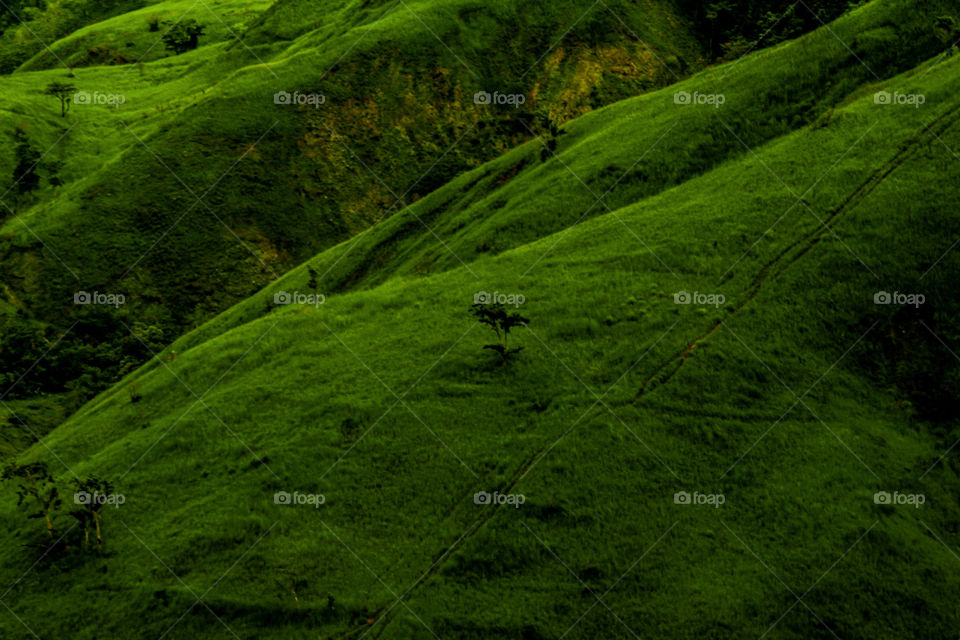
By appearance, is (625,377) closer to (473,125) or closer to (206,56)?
(473,125)

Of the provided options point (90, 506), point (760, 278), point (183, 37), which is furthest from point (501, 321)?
point (183, 37)

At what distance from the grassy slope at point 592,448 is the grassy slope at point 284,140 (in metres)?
22.2

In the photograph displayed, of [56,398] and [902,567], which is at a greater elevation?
[56,398]

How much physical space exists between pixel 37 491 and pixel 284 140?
41.4m

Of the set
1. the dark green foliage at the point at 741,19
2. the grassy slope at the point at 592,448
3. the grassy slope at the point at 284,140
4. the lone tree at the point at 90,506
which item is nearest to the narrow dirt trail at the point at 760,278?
the grassy slope at the point at 592,448

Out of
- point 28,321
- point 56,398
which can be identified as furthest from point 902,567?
point 28,321

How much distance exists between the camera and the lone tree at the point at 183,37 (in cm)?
10912

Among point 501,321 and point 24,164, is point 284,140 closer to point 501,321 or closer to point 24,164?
point 24,164

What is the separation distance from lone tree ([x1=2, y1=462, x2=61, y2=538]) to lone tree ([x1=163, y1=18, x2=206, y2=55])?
3584 inches

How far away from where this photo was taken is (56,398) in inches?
1893

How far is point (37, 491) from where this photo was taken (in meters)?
30.9

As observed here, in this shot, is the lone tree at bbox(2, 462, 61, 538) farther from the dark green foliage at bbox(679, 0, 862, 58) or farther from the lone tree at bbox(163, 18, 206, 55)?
the lone tree at bbox(163, 18, 206, 55)

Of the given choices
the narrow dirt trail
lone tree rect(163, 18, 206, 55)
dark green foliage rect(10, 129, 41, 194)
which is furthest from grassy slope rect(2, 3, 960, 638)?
lone tree rect(163, 18, 206, 55)

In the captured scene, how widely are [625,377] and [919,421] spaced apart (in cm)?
986
